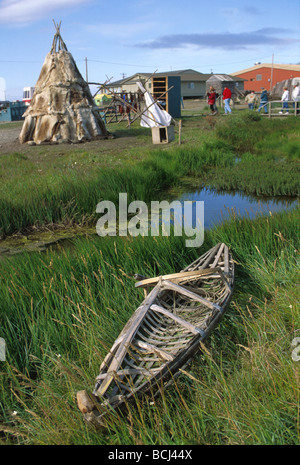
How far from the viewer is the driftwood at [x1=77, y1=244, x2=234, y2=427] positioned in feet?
10.9

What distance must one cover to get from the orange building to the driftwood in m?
60.5

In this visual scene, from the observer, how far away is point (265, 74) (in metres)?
65.7

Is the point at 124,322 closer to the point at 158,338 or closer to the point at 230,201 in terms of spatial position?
the point at 158,338

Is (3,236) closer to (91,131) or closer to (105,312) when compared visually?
(105,312)

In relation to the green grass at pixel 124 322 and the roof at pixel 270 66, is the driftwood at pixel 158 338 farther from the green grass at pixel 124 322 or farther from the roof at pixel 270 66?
the roof at pixel 270 66

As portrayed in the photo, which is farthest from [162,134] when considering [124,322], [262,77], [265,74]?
[262,77]

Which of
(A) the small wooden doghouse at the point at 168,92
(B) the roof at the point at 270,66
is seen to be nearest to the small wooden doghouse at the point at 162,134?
(A) the small wooden doghouse at the point at 168,92

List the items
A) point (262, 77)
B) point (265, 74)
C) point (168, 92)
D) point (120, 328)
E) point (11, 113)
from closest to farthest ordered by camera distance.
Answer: point (120, 328) < point (168, 92) < point (11, 113) < point (265, 74) < point (262, 77)

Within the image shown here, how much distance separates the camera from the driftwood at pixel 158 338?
3.33 meters

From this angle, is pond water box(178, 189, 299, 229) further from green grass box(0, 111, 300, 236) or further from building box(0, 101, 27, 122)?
building box(0, 101, 27, 122)

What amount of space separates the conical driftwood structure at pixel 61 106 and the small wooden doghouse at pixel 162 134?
113 inches

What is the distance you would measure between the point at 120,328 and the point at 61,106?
1546 centimetres

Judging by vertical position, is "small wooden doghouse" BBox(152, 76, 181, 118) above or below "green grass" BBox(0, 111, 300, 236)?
above

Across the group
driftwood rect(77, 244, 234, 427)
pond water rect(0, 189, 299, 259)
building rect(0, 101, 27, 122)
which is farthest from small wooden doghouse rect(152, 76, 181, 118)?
driftwood rect(77, 244, 234, 427)
